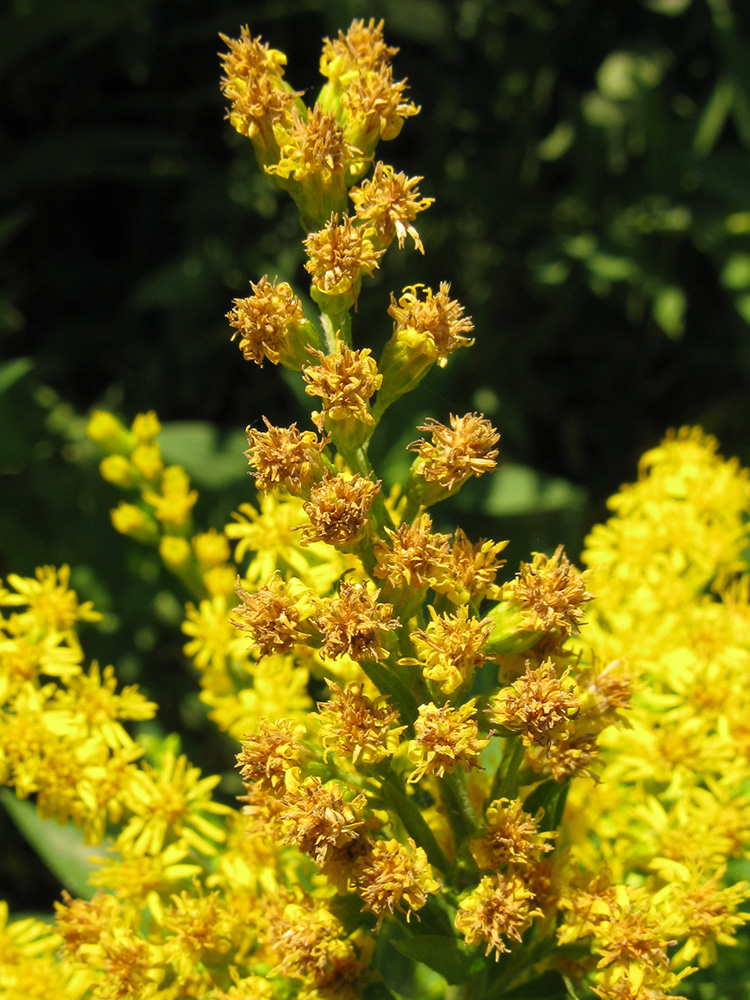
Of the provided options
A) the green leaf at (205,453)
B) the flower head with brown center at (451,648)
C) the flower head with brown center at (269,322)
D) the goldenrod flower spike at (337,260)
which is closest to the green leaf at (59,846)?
the green leaf at (205,453)

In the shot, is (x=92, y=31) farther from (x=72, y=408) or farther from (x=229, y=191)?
(x=72, y=408)

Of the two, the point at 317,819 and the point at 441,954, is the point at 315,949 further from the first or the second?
the point at 317,819

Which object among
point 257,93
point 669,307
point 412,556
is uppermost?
point 669,307

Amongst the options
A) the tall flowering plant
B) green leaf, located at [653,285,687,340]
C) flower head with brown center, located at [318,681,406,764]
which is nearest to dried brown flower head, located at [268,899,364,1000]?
the tall flowering plant

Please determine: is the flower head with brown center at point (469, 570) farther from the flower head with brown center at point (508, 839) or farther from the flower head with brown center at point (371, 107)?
the flower head with brown center at point (371, 107)

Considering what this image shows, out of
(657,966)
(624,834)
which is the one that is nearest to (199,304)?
(624,834)

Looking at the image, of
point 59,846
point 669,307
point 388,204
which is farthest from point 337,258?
point 669,307

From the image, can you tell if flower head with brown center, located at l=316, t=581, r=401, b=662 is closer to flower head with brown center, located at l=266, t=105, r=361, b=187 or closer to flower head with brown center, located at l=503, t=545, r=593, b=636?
flower head with brown center, located at l=503, t=545, r=593, b=636
